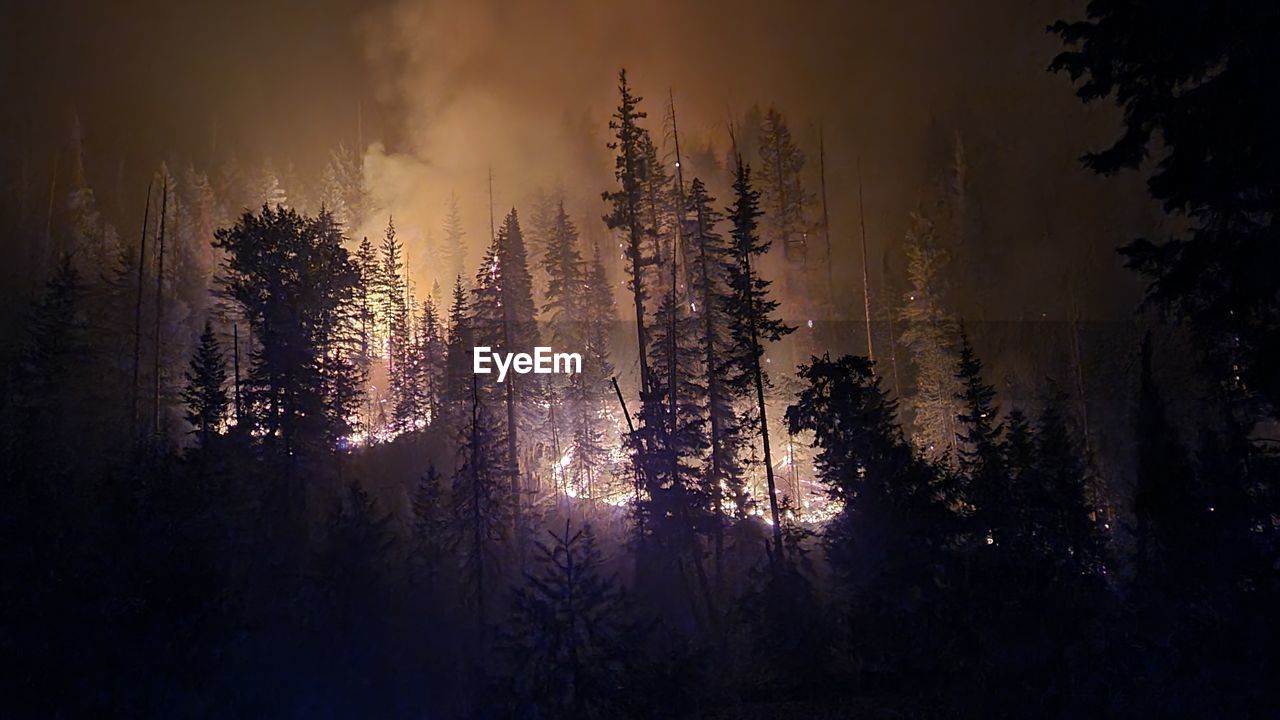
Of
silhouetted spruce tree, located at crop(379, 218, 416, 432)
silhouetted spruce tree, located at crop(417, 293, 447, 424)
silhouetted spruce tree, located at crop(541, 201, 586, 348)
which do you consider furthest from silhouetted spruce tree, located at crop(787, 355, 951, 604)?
silhouetted spruce tree, located at crop(541, 201, 586, 348)

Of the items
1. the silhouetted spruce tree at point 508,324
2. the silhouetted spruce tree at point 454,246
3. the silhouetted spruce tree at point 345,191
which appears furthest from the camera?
the silhouetted spruce tree at point 345,191

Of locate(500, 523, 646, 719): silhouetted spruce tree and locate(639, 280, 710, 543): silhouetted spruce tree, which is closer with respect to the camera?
locate(500, 523, 646, 719): silhouetted spruce tree

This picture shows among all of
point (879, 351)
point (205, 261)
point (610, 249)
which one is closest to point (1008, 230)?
point (879, 351)

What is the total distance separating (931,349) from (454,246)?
52825 mm

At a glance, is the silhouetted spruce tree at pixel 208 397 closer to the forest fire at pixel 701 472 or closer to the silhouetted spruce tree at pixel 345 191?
the forest fire at pixel 701 472

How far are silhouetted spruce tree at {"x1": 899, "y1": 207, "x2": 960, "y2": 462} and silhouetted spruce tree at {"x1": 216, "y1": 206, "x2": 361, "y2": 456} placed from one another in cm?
3693

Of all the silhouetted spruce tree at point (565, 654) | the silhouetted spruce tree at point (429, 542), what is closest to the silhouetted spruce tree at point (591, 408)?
the silhouetted spruce tree at point (429, 542)

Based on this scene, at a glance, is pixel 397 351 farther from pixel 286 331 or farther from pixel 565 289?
pixel 286 331

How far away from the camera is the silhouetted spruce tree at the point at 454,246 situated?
7656cm

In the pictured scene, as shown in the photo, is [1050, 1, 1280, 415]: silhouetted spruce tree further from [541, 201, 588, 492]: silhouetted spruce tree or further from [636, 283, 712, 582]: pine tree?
[541, 201, 588, 492]: silhouetted spruce tree

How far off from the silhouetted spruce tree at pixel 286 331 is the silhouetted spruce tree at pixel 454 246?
4615cm

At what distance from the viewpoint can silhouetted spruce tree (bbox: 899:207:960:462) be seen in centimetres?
4659

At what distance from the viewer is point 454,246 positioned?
7712cm

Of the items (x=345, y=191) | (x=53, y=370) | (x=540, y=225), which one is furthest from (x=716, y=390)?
(x=345, y=191)
